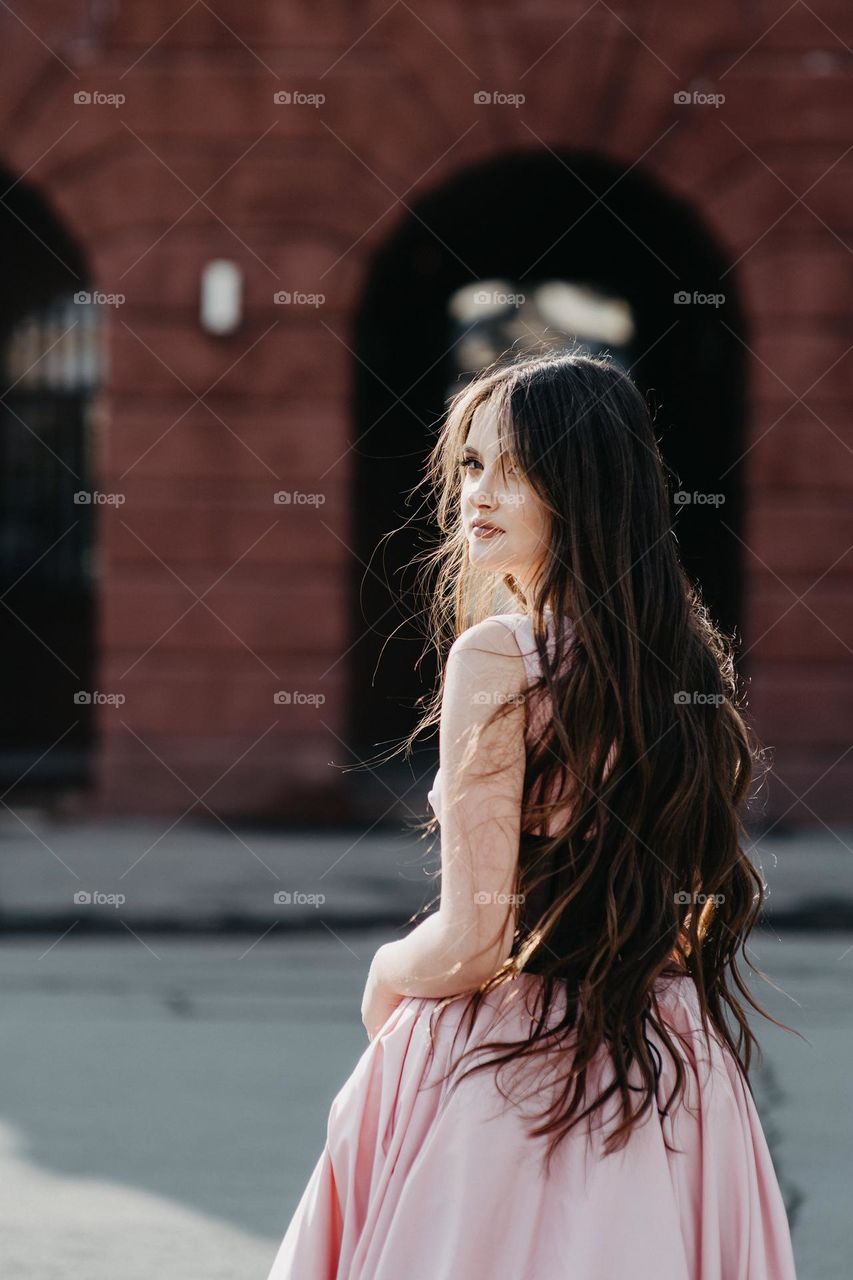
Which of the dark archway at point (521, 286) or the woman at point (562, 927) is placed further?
the dark archway at point (521, 286)

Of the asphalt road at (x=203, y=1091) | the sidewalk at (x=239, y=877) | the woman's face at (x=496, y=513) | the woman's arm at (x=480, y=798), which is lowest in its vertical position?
the asphalt road at (x=203, y=1091)

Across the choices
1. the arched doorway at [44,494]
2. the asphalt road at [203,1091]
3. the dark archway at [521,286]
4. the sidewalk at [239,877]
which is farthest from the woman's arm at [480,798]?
the arched doorway at [44,494]

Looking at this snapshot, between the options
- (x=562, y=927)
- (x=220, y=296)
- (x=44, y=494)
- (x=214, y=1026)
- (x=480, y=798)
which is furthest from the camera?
(x=44, y=494)

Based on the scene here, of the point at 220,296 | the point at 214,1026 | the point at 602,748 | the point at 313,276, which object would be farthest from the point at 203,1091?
the point at 313,276

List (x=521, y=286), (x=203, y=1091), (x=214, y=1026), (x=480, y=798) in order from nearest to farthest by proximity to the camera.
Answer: (x=480, y=798) → (x=203, y=1091) → (x=214, y=1026) → (x=521, y=286)

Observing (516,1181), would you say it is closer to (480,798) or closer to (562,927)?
(562,927)

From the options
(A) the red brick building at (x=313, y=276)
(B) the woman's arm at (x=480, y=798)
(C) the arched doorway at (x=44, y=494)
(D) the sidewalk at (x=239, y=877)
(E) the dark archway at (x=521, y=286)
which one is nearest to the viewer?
(B) the woman's arm at (x=480, y=798)

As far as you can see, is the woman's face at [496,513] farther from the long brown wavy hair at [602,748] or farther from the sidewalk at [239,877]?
the sidewalk at [239,877]

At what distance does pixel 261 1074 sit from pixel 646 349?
920cm

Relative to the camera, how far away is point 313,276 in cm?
1023

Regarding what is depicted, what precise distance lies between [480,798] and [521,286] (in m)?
12.0

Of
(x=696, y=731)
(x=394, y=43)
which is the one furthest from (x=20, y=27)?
(x=696, y=731)

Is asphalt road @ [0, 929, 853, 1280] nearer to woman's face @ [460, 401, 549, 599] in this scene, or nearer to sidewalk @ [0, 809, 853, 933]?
sidewalk @ [0, 809, 853, 933]

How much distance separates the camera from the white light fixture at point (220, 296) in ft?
33.3
